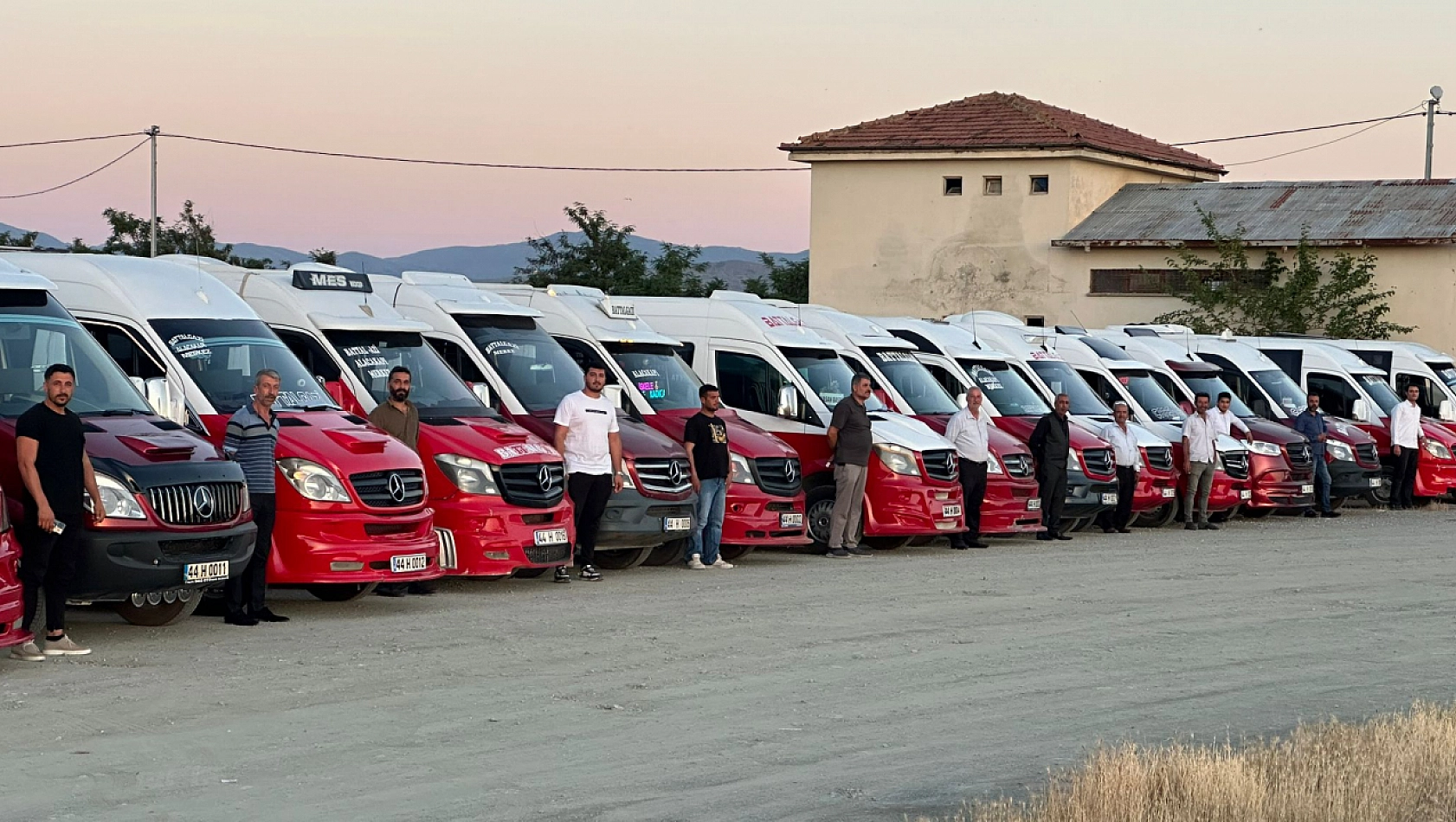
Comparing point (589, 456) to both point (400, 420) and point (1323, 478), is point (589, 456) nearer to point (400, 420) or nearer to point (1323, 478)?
point (400, 420)

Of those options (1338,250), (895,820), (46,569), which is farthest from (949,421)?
(1338,250)

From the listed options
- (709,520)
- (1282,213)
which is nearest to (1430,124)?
(1282,213)

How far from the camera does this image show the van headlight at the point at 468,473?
1559 centimetres

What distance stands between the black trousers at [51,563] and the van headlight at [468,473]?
4.12 metres

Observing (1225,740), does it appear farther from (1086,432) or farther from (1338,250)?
(1338,250)

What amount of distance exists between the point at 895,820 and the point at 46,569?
5.88 meters

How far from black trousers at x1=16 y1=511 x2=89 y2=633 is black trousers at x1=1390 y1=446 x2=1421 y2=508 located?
21918 millimetres

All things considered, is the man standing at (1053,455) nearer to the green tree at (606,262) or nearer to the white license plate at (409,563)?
the white license plate at (409,563)

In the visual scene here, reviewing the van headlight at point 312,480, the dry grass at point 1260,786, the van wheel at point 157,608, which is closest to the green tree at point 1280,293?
the van headlight at point 312,480

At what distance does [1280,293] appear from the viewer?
4403 cm

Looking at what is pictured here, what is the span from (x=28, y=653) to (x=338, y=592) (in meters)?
3.64

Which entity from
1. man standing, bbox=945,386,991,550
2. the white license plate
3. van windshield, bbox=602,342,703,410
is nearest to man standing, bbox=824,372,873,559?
van windshield, bbox=602,342,703,410

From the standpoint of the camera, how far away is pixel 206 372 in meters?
14.8

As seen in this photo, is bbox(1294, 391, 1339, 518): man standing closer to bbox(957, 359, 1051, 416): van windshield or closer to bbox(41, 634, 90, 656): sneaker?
bbox(957, 359, 1051, 416): van windshield
